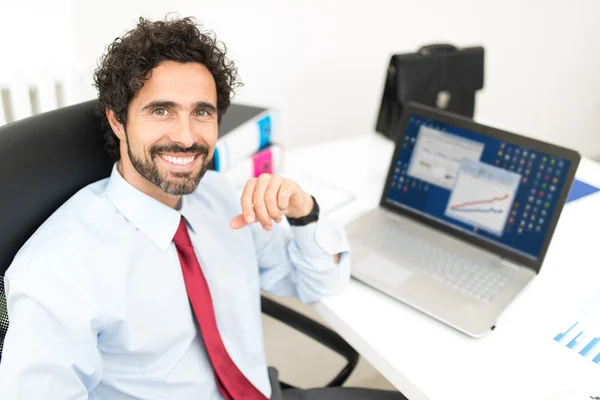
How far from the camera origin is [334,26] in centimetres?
207

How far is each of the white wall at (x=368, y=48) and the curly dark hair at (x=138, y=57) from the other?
656 millimetres

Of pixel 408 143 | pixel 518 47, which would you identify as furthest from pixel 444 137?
pixel 518 47

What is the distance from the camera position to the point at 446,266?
120cm

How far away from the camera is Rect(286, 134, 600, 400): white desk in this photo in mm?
927

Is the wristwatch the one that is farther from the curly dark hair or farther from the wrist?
the curly dark hair

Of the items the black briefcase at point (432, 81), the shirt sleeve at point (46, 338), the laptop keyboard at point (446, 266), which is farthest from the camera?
the black briefcase at point (432, 81)

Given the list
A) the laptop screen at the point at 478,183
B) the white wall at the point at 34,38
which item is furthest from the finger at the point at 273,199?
the white wall at the point at 34,38

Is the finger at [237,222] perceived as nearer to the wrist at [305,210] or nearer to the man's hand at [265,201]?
the man's hand at [265,201]

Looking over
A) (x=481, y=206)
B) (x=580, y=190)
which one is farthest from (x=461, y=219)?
(x=580, y=190)

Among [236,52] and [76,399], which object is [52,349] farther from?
[236,52]

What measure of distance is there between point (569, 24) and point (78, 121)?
104 inches

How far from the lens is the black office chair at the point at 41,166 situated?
847 mm

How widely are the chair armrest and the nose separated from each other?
17.4 inches

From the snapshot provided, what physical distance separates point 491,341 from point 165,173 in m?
0.64
